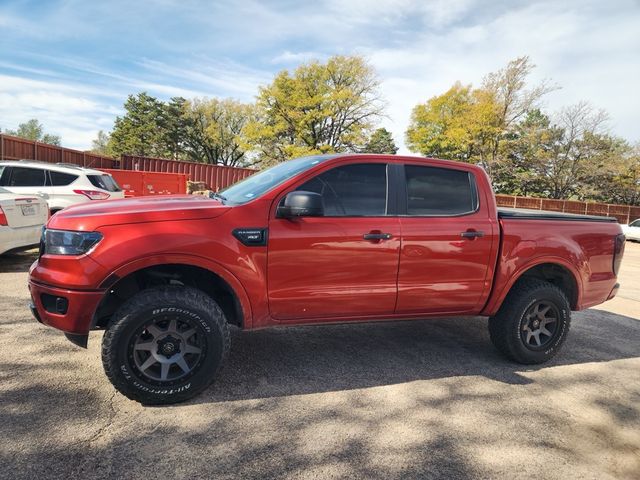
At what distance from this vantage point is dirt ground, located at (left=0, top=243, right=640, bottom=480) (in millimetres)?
2330

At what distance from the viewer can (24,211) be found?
6.44 m

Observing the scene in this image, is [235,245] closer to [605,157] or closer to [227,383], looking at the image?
[227,383]

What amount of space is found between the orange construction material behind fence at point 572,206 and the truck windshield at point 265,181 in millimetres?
29086

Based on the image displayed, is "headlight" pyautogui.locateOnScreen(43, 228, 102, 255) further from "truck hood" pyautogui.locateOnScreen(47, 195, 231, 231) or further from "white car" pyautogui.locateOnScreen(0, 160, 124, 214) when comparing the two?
"white car" pyautogui.locateOnScreen(0, 160, 124, 214)

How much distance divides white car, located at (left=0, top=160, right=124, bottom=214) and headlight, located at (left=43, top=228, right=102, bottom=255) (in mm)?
6228

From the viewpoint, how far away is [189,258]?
2.90 m

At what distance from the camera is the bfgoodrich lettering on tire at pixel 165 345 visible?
109 inches

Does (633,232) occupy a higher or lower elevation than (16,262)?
higher

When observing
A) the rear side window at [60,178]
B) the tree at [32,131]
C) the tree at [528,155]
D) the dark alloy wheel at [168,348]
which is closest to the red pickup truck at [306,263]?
the dark alloy wheel at [168,348]

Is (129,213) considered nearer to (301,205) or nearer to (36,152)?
(301,205)

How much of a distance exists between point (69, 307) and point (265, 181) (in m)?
1.67

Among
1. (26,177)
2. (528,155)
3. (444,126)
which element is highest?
(444,126)

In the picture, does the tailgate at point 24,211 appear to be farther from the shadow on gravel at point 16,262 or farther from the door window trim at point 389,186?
the door window trim at point 389,186

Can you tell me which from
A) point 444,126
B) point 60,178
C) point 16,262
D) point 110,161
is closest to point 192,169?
point 110,161
